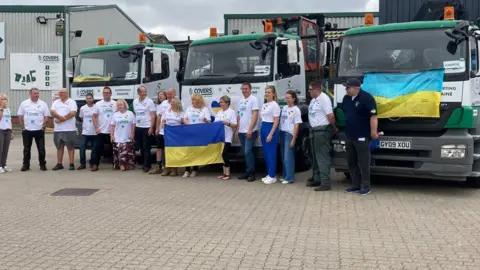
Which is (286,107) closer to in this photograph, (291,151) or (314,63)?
(291,151)

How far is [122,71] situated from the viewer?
460 inches

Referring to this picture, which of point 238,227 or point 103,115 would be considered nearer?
point 238,227

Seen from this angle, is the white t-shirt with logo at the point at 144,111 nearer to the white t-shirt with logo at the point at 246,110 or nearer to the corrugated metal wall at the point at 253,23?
the white t-shirt with logo at the point at 246,110

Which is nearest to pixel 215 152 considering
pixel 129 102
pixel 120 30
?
pixel 129 102

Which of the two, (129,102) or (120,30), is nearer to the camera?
(129,102)

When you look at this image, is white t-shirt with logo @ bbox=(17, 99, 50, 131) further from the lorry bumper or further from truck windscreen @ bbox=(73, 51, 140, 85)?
the lorry bumper

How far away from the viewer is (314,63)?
11.3m

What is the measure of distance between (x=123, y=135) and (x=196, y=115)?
196 centimetres

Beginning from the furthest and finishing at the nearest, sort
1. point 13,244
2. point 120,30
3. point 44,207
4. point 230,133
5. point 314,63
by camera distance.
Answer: point 120,30 → point 314,63 → point 230,133 → point 44,207 → point 13,244

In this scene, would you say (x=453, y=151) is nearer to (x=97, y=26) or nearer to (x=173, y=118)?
(x=173, y=118)

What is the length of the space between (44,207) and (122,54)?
5.25 meters

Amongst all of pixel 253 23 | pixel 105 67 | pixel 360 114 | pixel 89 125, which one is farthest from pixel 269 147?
pixel 253 23

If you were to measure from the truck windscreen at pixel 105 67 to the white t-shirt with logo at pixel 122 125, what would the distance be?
1096mm

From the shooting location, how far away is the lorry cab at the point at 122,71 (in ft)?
37.9
